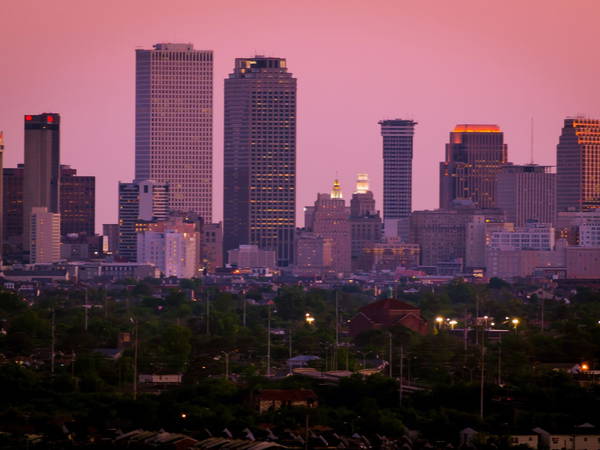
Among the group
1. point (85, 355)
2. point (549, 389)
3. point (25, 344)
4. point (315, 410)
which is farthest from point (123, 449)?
point (25, 344)

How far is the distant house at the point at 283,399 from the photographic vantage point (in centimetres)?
9619

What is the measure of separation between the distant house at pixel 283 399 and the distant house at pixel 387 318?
6878 cm

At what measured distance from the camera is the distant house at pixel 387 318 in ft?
557

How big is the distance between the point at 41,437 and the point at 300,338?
215 ft

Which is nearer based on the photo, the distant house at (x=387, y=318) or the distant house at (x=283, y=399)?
the distant house at (x=283, y=399)

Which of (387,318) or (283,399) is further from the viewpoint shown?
(387,318)

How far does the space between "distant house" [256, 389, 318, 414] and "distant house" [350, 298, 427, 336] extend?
68.8 metres

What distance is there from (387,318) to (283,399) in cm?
7518

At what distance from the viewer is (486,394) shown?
A: 97.8 metres

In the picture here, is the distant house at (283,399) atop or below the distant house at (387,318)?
below

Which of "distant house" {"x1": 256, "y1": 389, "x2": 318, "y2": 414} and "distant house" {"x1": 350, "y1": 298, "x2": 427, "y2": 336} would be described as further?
"distant house" {"x1": 350, "y1": 298, "x2": 427, "y2": 336}

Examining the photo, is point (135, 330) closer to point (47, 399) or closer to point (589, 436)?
point (47, 399)

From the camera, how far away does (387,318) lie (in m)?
172

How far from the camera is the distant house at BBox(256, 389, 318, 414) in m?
96.2
